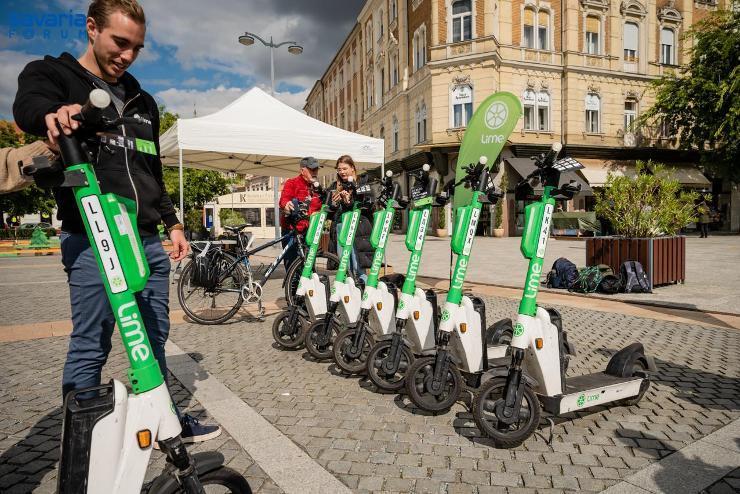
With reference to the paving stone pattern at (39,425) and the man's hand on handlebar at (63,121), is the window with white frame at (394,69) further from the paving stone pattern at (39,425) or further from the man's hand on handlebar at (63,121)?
the man's hand on handlebar at (63,121)

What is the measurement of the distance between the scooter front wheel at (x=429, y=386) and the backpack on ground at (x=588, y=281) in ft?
18.9

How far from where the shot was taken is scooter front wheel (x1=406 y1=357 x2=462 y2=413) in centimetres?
300

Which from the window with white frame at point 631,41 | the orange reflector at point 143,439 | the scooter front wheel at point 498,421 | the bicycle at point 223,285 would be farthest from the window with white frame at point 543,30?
the orange reflector at point 143,439

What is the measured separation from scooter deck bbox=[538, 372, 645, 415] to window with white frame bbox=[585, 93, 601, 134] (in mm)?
26027

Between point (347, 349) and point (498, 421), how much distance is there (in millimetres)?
1476

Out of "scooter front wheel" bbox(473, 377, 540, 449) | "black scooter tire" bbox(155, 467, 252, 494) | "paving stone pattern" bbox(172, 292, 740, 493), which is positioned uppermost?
"black scooter tire" bbox(155, 467, 252, 494)

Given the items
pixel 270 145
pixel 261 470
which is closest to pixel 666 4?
pixel 270 145

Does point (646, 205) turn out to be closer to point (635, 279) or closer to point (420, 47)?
point (635, 279)

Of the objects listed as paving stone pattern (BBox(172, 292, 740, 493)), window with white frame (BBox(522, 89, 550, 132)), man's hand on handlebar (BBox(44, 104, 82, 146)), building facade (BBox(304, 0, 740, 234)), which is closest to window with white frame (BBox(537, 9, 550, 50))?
building facade (BBox(304, 0, 740, 234))

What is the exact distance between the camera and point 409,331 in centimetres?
374

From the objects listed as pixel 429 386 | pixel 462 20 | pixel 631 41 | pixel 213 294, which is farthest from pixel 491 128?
pixel 631 41

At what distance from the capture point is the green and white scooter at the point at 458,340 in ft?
9.88

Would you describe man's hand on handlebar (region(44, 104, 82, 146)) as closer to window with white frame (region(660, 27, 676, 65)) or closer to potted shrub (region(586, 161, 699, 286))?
potted shrub (region(586, 161, 699, 286))

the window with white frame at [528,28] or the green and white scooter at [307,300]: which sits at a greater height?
the window with white frame at [528,28]
